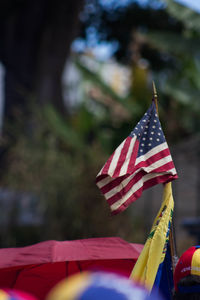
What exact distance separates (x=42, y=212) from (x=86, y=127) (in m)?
4.40

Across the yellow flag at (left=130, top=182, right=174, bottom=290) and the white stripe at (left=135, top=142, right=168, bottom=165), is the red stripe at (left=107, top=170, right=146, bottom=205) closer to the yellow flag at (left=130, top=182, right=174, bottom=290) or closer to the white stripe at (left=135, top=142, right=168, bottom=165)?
the white stripe at (left=135, top=142, right=168, bottom=165)

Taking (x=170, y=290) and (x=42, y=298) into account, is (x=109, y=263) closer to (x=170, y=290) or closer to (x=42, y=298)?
(x=42, y=298)

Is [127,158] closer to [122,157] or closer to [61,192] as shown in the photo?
[122,157]

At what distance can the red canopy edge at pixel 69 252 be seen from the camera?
13.9ft

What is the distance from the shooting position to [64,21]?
52.2ft

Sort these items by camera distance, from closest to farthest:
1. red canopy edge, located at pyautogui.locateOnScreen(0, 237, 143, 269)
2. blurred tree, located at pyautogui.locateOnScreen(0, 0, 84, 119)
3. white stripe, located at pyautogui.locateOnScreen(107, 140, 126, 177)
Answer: white stripe, located at pyautogui.locateOnScreen(107, 140, 126, 177)
red canopy edge, located at pyautogui.locateOnScreen(0, 237, 143, 269)
blurred tree, located at pyautogui.locateOnScreen(0, 0, 84, 119)

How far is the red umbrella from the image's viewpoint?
430cm

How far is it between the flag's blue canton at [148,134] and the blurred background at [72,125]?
11.3ft

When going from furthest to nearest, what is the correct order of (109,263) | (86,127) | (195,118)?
(195,118) → (86,127) → (109,263)

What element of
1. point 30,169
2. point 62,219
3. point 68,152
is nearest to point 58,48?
point 68,152

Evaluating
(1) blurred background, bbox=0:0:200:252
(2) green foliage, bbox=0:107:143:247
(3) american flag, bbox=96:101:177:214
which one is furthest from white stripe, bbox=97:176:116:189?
(2) green foliage, bbox=0:107:143:247

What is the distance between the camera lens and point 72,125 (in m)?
15.3

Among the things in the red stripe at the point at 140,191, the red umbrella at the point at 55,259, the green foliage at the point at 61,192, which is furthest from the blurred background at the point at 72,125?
the red stripe at the point at 140,191

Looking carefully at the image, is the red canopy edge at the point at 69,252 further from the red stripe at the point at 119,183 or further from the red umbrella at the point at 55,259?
the red stripe at the point at 119,183
